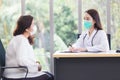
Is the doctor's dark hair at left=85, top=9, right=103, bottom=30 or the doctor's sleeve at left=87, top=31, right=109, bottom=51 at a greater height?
the doctor's dark hair at left=85, top=9, right=103, bottom=30

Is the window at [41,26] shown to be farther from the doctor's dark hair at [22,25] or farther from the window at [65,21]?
the doctor's dark hair at [22,25]

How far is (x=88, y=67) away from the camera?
2.62 meters

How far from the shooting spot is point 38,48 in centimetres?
456

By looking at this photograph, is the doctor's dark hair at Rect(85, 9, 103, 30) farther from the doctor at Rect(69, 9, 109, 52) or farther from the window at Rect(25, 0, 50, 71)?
the window at Rect(25, 0, 50, 71)

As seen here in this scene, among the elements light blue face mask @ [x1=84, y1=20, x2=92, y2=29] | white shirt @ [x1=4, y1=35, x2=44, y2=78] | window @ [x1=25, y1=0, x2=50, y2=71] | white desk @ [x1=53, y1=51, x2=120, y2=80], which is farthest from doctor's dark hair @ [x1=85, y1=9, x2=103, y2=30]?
window @ [x1=25, y1=0, x2=50, y2=71]

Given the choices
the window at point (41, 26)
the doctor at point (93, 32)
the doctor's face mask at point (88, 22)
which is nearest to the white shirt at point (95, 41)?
the doctor at point (93, 32)

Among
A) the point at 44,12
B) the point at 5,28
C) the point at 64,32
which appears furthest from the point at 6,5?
the point at 64,32

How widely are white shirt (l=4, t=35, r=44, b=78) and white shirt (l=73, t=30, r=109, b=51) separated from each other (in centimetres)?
74

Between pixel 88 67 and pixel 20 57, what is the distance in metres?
0.71

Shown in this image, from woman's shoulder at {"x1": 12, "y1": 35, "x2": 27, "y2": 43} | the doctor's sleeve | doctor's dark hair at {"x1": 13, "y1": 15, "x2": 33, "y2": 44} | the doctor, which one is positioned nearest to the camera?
woman's shoulder at {"x1": 12, "y1": 35, "x2": 27, "y2": 43}

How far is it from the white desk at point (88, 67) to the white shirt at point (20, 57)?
0.31 m

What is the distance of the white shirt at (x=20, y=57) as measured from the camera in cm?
267

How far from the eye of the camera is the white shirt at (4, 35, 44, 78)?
8.75ft

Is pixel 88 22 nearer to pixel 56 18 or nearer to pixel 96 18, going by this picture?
pixel 96 18
